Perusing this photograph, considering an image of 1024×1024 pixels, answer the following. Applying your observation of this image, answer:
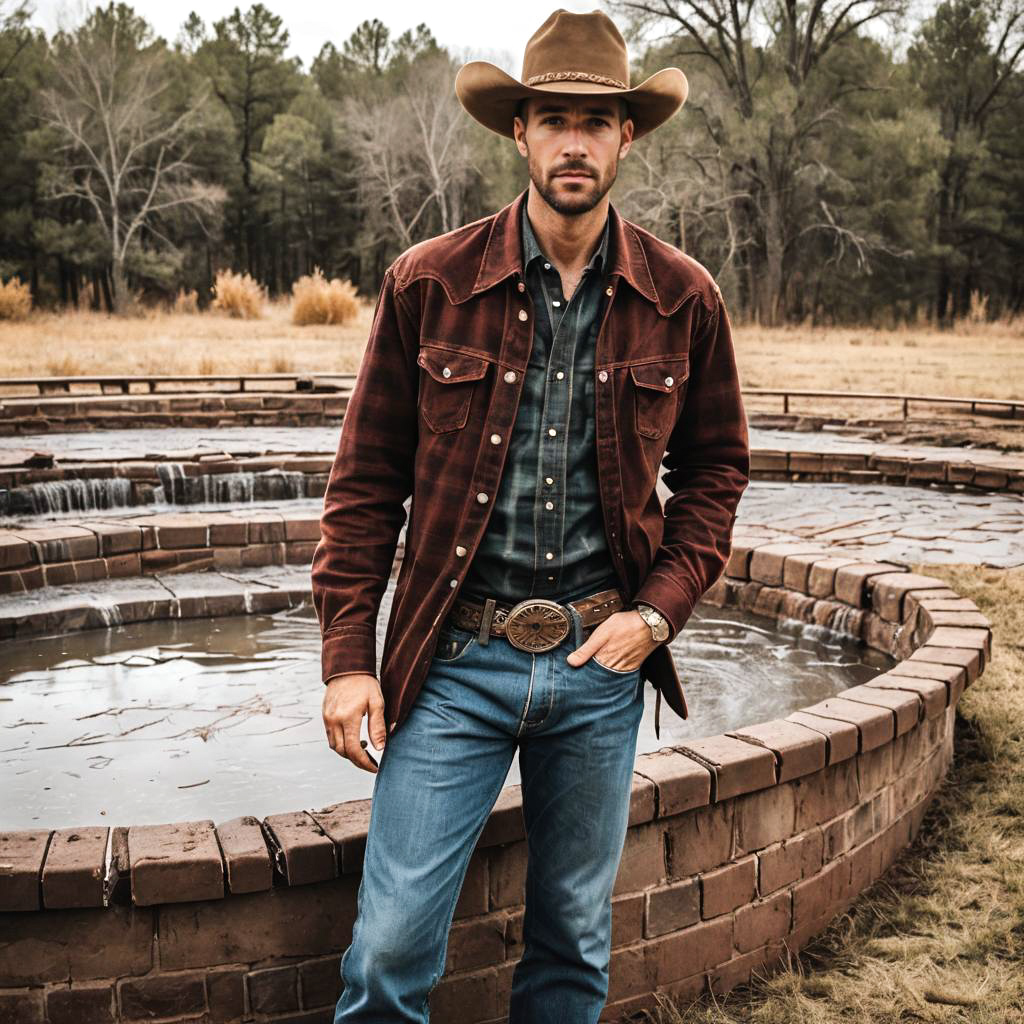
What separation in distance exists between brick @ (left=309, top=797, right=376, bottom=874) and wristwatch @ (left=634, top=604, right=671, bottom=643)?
0.80 metres

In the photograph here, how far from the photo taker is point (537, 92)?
220 centimetres

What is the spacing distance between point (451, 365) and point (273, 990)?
1.44 metres

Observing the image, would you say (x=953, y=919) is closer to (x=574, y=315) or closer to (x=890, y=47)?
(x=574, y=315)

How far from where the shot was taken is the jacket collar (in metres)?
2.25

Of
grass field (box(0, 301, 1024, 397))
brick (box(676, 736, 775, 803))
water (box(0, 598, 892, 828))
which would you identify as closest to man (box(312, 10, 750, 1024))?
brick (box(676, 736, 775, 803))

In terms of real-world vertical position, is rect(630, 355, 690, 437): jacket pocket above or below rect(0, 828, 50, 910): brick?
above

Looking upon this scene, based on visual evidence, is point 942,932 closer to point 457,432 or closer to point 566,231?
point 457,432

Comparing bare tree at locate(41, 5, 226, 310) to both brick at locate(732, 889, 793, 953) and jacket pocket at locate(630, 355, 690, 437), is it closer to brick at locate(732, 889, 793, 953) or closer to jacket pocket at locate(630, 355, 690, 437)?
brick at locate(732, 889, 793, 953)

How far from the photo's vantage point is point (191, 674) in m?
5.38

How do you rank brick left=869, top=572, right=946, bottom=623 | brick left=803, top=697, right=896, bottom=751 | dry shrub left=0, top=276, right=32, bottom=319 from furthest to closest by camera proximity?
1. dry shrub left=0, top=276, right=32, bottom=319
2. brick left=869, top=572, right=946, bottom=623
3. brick left=803, top=697, right=896, bottom=751

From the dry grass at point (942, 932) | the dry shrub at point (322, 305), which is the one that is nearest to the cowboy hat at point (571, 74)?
the dry grass at point (942, 932)

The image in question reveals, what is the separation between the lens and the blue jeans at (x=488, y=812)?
2021 millimetres

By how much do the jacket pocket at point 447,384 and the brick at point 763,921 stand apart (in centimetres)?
172

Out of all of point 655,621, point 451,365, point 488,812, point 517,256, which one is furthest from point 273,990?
point 517,256
